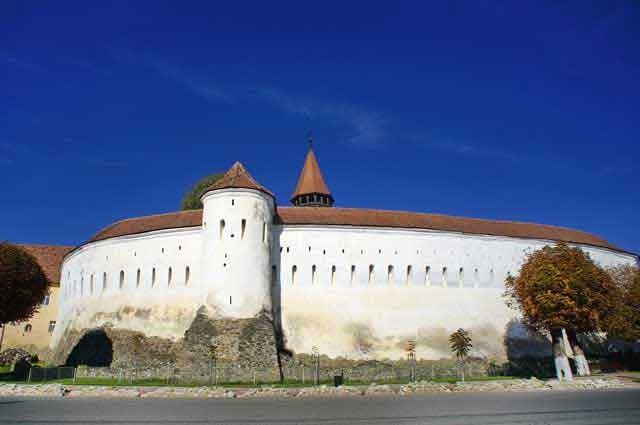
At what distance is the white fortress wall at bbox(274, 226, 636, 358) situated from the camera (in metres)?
36.4

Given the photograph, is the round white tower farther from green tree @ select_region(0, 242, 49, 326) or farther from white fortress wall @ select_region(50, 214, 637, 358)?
green tree @ select_region(0, 242, 49, 326)

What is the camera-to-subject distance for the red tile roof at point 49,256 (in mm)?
51625

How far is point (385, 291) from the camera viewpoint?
1500 inches

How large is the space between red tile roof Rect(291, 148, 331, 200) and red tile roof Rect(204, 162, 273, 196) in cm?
1703

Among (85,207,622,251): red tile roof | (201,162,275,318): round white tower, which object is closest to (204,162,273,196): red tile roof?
(201,162,275,318): round white tower

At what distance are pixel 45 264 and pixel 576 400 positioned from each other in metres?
48.9

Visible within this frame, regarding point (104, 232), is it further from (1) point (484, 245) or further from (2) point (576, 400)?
(2) point (576, 400)

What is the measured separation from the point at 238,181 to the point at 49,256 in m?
29.2

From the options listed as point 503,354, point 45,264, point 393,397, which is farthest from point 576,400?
point 45,264

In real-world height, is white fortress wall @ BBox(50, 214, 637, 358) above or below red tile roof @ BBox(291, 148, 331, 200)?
below

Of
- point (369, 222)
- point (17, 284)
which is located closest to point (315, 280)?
point (369, 222)

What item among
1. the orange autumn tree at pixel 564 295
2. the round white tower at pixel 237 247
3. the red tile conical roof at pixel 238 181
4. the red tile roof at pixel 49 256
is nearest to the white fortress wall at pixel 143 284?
the round white tower at pixel 237 247

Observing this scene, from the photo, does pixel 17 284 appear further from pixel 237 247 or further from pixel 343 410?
pixel 343 410

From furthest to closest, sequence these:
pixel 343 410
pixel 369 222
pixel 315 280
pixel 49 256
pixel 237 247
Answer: pixel 49 256 < pixel 369 222 < pixel 315 280 < pixel 237 247 < pixel 343 410
